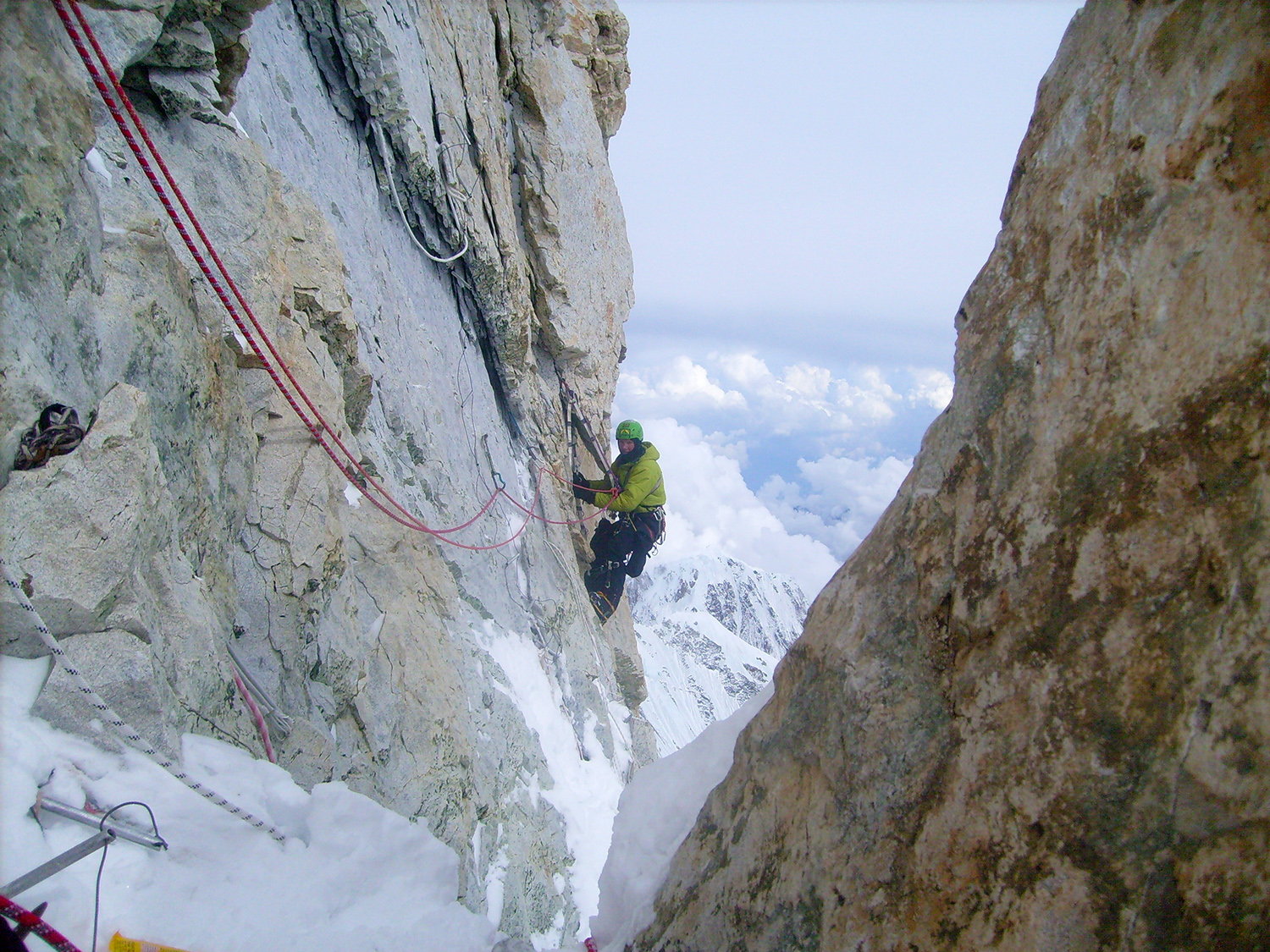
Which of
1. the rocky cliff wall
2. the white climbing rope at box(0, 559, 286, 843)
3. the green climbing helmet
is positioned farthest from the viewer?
the green climbing helmet

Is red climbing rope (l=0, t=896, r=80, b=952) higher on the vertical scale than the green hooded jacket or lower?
lower

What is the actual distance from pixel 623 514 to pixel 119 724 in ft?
24.6

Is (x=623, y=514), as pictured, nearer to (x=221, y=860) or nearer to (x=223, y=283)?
(x=223, y=283)

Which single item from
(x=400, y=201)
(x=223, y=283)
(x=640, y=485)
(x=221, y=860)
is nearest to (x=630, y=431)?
(x=640, y=485)

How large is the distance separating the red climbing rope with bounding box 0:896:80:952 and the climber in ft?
24.4

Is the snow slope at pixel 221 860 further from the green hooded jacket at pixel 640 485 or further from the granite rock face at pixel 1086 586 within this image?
the green hooded jacket at pixel 640 485

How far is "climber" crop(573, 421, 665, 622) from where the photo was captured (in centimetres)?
894

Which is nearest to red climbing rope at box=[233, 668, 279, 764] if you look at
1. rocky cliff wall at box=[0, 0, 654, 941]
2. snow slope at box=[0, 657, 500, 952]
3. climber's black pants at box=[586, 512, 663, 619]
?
rocky cliff wall at box=[0, 0, 654, 941]

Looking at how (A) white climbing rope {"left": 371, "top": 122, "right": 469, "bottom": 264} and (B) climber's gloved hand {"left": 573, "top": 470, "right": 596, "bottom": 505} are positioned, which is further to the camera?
(B) climber's gloved hand {"left": 573, "top": 470, "right": 596, "bottom": 505}

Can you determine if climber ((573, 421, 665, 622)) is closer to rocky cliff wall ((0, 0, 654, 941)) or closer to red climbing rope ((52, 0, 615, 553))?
rocky cliff wall ((0, 0, 654, 941))

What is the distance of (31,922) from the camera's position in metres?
1.58

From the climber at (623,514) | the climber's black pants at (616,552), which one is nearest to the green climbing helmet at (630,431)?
the climber at (623,514)

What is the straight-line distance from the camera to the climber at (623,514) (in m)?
8.94

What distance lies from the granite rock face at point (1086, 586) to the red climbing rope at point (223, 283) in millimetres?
3617
